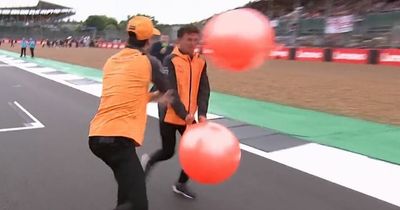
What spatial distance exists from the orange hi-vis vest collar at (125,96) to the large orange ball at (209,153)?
397mm

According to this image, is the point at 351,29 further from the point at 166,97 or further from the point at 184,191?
the point at 166,97

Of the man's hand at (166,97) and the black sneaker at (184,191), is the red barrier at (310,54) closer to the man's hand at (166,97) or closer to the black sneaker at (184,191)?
the black sneaker at (184,191)

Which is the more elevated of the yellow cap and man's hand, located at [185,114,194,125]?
the yellow cap

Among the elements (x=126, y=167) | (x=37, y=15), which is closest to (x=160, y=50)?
(x=126, y=167)

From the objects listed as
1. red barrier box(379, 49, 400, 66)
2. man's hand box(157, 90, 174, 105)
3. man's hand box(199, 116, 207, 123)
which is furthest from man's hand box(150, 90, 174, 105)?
red barrier box(379, 49, 400, 66)

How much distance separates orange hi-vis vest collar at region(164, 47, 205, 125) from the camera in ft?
14.0

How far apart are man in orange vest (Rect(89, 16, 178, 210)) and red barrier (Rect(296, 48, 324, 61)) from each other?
23157 millimetres

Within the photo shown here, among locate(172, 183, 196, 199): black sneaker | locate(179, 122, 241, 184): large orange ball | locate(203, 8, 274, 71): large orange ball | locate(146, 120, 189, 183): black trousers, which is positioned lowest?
locate(172, 183, 196, 199): black sneaker

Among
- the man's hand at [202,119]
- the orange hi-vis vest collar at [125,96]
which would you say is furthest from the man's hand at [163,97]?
the man's hand at [202,119]

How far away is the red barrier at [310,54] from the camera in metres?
25.6

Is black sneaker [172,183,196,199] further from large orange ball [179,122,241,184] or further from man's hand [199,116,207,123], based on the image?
large orange ball [179,122,241,184]

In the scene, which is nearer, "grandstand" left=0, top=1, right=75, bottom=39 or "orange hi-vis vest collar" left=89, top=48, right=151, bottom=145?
"orange hi-vis vest collar" left=89, top=48, right=151, bottom=145

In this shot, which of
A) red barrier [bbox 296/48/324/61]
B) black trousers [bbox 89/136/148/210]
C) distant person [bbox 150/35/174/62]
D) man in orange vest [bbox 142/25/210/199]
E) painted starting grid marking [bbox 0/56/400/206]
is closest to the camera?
black trousers [bbox 89/136/148/210]

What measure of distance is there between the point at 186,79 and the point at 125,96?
110 cm
